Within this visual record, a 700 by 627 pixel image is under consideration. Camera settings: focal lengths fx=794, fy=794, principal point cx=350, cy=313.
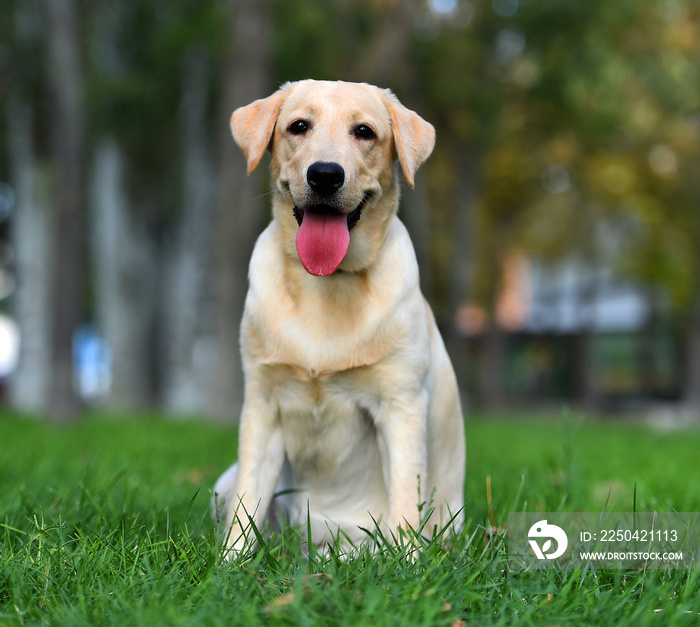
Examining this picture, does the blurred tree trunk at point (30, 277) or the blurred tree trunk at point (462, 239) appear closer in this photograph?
the blurred tree trunk at point (30, 277)

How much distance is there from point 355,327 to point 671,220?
2070 centimetres

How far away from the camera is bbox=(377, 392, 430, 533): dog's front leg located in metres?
3.07

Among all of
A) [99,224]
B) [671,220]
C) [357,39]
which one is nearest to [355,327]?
[357,39]

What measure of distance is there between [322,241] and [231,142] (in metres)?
7.06

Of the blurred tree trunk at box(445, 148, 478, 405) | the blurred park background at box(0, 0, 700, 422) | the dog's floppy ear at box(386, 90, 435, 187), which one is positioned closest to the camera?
the dog's floppy ear at box(386, 90, 435, 187)

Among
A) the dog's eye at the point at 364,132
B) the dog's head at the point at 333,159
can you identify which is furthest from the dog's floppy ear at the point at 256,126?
the dog's eye at the point at 364,132

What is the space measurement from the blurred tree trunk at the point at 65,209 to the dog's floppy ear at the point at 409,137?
7.78m

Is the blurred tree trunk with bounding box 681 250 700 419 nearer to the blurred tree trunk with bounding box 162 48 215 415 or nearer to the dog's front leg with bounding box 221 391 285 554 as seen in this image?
the blurred tree trunk with bounding box 162 48 215 415

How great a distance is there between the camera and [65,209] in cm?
1025

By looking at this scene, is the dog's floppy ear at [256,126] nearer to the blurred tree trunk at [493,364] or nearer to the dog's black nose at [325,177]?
the dog's black nose at [325,177]

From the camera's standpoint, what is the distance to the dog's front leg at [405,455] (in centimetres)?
307

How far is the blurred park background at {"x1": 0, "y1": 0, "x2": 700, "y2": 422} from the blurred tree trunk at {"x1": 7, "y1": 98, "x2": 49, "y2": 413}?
4cm

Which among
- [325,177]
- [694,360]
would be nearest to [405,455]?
[325,177]

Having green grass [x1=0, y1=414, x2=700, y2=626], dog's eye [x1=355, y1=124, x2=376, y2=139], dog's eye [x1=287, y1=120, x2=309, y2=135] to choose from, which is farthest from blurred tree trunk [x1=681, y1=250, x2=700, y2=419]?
dog's eye [x1=287, y1=120, x2=309, y2=135]
